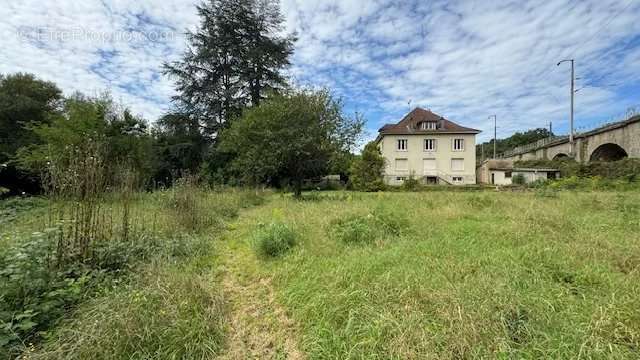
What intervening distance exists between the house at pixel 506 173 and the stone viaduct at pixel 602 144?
3834 mm

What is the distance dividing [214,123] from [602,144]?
114 ft

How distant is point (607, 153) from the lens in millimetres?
31578

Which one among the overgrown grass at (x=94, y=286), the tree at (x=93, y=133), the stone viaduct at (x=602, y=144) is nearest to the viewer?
the overgrown grass at (x=94, y=286)

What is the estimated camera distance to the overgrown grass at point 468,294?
2207 mm

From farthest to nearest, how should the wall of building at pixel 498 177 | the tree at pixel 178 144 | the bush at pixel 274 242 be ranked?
1. the wall of building at pixel 498 177
2. the tree at pixel 178 144
3. the bush at pixel 274 242

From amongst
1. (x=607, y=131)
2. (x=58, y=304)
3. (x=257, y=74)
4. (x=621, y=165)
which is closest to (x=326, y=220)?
(x=58, y=304)

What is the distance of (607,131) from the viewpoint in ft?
94.8

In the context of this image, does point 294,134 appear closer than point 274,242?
No

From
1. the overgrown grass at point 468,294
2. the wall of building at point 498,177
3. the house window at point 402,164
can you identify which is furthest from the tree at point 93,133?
the wall of building at point 498,177

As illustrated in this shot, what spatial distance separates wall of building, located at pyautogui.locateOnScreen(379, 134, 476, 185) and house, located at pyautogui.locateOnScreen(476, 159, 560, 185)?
5966 mm

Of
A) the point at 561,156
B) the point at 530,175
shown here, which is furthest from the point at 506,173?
the point at 561,156

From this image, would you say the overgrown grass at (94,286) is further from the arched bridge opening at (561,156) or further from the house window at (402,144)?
the arched bridge opening at (561,156)

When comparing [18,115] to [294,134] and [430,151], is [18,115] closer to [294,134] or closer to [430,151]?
[294,134]

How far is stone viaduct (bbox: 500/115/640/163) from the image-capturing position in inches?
1024
